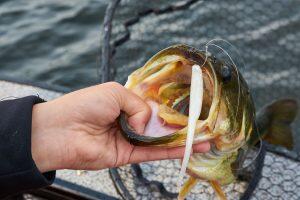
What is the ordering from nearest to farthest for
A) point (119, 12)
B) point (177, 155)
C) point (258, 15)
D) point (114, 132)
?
point (177, 155) → point (114, 132) → point (119, 12) → point (258, 15)

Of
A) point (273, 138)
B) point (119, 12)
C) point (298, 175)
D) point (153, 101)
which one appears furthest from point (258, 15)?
point (153, 101)

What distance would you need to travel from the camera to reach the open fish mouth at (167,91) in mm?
1661

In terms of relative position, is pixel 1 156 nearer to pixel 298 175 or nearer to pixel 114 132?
pixel 114 132

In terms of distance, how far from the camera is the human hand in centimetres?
176

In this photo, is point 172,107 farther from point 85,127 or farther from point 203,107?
point 85,127

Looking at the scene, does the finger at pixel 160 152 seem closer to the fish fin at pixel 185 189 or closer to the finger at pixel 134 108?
the finger at pixel 134 108

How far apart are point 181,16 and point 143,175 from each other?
2.80 metres

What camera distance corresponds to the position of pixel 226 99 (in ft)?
5.68

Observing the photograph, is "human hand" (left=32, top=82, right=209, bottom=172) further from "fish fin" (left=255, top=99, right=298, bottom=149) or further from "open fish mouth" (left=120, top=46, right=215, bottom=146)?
"fish fin" (left=255, top=99, right=298, bottom=149)

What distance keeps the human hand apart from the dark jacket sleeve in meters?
0.08

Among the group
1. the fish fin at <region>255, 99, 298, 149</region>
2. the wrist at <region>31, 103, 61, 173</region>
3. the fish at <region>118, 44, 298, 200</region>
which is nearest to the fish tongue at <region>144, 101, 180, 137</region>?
the fish at <region>118, 44, 298, 200</region>

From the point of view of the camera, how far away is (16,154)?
5.42 ft

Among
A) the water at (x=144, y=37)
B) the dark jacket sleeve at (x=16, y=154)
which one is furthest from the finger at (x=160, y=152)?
the water at (x=144, y=37)

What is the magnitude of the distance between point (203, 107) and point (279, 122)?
145 cm
